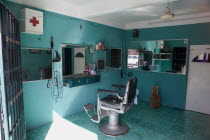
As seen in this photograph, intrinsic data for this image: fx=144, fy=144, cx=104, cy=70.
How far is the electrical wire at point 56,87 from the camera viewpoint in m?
2.91

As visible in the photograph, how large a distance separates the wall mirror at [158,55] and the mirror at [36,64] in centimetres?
271

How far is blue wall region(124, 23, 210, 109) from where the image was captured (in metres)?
3.48

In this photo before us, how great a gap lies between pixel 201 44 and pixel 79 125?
3.34 meters

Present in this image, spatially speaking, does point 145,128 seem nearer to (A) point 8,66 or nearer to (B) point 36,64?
(B) point 36,64

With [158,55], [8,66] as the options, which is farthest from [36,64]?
[158,55]

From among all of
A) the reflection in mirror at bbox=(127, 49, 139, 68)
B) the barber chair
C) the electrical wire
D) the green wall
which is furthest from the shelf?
the reflection in mirror at bbox=(127, 49, 139, 68)

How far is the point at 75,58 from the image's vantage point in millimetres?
3328

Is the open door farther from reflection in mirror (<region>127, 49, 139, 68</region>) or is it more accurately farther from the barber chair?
the barber chair

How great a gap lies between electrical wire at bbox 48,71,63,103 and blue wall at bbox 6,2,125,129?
0.25 feet

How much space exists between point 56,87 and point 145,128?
1.95m

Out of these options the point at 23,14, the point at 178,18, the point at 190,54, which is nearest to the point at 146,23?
the point at 178,18

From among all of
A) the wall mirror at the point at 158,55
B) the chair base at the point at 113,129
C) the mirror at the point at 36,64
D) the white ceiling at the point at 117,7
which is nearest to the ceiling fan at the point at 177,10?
the white ceiling at the point at 117,7

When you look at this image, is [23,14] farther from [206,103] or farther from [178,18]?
[206,103]

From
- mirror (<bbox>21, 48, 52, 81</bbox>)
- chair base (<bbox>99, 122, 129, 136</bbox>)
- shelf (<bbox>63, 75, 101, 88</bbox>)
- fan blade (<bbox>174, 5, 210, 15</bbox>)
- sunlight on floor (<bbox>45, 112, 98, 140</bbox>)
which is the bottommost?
sunlight on floor (<bbox>45, 112, 98, 140</bbox>)
